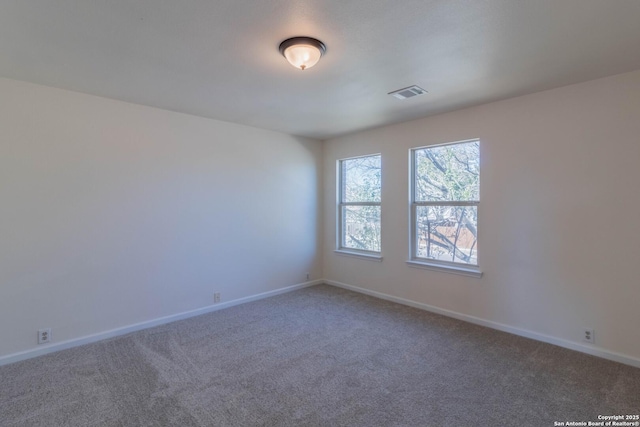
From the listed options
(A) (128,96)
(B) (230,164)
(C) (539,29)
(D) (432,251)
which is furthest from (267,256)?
(C) (539,29)

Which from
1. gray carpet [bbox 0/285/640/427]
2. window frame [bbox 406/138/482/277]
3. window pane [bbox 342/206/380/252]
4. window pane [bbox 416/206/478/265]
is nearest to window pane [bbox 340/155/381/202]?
window pane [bbox 342/206/380/252]

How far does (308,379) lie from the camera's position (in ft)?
8.15

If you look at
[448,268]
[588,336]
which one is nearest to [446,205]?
[448,268]

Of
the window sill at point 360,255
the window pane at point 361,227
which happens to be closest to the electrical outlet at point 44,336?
the window sill at point 360,255

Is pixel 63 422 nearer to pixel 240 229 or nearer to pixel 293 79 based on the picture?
pixel 240 229

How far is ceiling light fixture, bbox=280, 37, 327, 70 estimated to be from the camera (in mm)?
2139

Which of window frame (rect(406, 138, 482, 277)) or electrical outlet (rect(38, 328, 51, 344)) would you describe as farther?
window frame (rect(406, 138, 482, 277))

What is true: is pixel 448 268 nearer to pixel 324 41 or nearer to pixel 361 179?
pixel 361 179

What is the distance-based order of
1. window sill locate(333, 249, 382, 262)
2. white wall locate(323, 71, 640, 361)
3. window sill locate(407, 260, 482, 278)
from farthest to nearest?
window sill locate(333, 249, 382, 262)
window sill locate(407, 260, 482, 278)
white wall locate(323, 71, 640, 361)

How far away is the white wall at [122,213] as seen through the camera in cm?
285

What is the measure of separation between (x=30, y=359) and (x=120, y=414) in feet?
4.91

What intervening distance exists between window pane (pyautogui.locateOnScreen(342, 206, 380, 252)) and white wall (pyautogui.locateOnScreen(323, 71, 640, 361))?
3.40ft

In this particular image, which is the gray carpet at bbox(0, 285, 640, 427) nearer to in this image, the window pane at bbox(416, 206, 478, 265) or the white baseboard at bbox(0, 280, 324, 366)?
the white baseboard at bbox(0, 280, 324, 366)

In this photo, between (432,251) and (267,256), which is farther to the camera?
(267,256)
